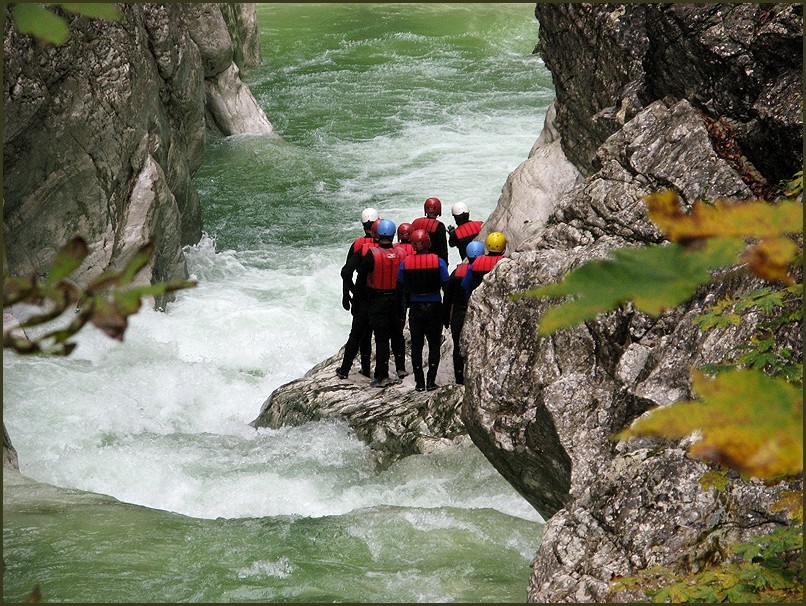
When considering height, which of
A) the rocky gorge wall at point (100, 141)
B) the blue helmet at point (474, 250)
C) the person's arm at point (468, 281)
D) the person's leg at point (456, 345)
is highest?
the rocky gorge wall at point (100, 141)

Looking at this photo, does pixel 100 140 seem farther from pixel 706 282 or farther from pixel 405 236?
pixel 706 282

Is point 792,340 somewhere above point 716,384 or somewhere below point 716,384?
above

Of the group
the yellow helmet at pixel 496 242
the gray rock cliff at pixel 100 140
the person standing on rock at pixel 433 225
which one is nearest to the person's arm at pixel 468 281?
the yellow helmet at pixel 496 242

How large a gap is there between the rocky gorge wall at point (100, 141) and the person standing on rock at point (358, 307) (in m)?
3.20

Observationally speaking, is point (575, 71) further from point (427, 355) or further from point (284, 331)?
point (284, 331)

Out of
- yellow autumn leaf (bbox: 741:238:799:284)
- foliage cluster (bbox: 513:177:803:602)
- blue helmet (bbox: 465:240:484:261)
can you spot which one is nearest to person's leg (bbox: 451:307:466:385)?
blue helmet (bbox: 465:240:484:261)

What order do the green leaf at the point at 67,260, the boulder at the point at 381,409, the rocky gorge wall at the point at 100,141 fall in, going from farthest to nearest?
1. the rocky gorge wall at the point at 100,141
2. the boulder at the point at 381,409
3. the green leaf at the point at 67,260

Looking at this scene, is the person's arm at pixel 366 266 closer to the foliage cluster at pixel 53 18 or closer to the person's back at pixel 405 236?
the person's back at pixel 405 236

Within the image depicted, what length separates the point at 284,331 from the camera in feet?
44.3

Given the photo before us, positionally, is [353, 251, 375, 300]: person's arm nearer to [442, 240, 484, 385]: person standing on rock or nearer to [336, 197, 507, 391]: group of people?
[336, 197, 507, 391]: group of people

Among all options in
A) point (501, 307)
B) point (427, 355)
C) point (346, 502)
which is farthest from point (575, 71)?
point (346, 502)

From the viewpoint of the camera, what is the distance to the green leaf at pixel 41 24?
1.52 metres

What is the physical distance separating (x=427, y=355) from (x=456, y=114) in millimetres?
12659

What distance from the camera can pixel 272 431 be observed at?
10.1 metres
